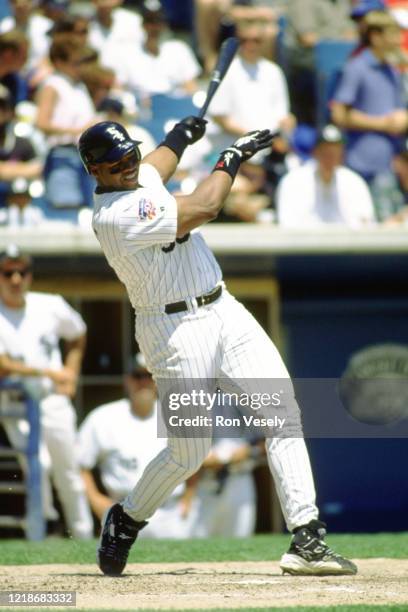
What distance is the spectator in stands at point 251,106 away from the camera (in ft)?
31.2

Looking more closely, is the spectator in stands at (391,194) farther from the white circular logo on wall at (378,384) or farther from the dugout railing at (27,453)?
the dugout railing at (27,453)

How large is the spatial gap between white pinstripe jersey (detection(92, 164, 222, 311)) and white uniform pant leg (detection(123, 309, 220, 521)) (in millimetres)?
83

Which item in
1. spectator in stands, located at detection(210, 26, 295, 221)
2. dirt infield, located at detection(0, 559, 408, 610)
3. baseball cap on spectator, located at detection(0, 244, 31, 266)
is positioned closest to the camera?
dirt infield, located at detection(0, 559, 408, 610)

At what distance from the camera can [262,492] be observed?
32.3ft

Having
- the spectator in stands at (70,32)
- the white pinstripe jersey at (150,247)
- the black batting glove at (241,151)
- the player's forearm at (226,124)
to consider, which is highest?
the spectator in stands at (70,32)

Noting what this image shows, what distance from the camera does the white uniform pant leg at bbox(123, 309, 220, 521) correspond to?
500 centimetres

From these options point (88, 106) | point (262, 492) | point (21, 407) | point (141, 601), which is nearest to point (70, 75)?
point (88, 106)

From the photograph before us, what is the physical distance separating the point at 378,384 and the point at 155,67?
9.42 feet

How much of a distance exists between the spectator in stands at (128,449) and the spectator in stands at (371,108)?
2.38m

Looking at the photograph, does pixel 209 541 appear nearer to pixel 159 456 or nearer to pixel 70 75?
pixel 159 456

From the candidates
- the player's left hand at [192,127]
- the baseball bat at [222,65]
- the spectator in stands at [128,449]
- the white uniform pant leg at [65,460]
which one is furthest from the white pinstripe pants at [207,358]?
the spectator in stands at [128,449]

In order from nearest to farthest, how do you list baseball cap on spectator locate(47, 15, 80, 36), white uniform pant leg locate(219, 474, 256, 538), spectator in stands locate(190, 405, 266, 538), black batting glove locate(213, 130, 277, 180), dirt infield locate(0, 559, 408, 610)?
dirt infield locate(0, 559, 408, 610) → black batting glove locate(213, 130, 277, 180) → spectator in stands locate(190, 405, 266, 538) → white uniform pant leg locate(219, 474, 256, 538) → baseball cap on spectator locate(47, 15, 80, 36)

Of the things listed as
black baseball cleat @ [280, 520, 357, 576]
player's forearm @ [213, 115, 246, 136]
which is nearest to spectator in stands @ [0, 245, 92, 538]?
player's forearm @ [213, 115, 246, 136]

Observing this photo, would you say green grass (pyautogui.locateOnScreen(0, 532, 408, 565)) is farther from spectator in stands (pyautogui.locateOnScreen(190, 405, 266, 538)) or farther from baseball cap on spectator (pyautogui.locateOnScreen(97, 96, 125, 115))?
baseball cap on spectator (pyautogui.locateOnScreen(97, 96, 125, 115))
